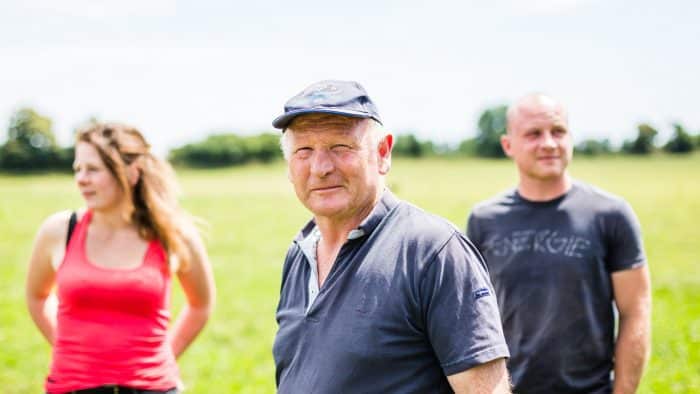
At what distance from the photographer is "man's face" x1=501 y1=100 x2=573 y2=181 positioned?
12.1ft

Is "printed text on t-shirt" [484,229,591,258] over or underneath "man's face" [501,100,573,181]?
underneath

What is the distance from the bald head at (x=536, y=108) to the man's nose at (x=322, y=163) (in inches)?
74.4

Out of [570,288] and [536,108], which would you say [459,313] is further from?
[536,108]

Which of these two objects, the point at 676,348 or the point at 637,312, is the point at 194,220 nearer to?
the point at 637,312

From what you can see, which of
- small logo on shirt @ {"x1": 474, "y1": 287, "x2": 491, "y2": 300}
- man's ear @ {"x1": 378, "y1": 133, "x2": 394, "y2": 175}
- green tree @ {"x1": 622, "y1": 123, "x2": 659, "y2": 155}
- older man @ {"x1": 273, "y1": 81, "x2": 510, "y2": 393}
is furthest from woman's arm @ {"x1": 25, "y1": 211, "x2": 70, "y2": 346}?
green tree @ {"x1": 622, "y1": 123, "x2": 659, "y2": 155}

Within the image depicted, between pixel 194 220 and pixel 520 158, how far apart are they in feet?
7.32

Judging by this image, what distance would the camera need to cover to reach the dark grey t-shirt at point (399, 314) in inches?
78.7

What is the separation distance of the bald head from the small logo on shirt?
206 centimetres

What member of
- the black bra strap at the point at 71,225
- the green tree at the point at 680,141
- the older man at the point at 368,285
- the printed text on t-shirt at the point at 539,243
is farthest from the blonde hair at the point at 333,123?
the green tree at the point at 680,141

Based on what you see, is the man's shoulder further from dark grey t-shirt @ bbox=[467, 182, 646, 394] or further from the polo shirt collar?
dark grey t-shirt @ bbox=[467, 182, 646, 394]

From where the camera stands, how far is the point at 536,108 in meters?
3.85

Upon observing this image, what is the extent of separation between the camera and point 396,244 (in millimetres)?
2215

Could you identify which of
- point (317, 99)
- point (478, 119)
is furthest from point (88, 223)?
point (478, 119)

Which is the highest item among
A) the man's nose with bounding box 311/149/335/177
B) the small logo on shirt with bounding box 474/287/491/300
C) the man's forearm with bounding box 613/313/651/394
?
the man's nose with bounding box 311/149/335/177
